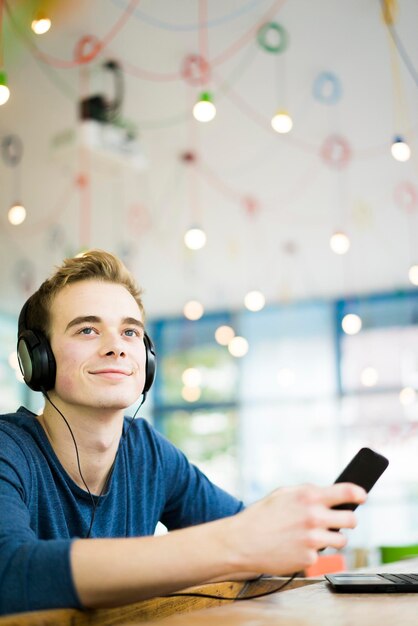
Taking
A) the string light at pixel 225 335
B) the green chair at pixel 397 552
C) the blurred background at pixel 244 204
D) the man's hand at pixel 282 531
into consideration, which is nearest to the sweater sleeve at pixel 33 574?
the man's hand at pixel 282 531

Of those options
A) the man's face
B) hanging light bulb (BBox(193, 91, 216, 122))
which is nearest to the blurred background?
hanging light bulb (BBox(193, 91, 216, 122))

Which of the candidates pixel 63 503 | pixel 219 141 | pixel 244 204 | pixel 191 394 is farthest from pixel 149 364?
pixel 191 394

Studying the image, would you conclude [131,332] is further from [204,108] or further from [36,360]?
[204,108]

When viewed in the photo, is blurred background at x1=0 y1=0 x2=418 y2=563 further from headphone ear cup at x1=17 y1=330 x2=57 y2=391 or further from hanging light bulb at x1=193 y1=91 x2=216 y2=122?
headphone ear cup at x1=17 y1=330 x2=57 y2=391

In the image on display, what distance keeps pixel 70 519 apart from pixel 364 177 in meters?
4.68

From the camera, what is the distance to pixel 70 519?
1.40 metres

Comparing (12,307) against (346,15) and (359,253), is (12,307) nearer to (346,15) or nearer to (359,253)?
(359,253)

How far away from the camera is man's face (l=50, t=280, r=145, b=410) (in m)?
1.43

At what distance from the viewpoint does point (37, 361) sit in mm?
1464

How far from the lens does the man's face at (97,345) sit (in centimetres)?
143

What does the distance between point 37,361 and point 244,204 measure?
4.73 metres

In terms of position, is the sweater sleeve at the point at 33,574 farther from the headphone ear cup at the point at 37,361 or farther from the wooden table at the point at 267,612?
the headphone ear cup at the point at 37,361

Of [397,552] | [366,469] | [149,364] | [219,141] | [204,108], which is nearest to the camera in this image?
[366,469]

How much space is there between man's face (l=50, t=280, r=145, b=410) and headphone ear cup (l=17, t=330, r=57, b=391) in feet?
0.05
